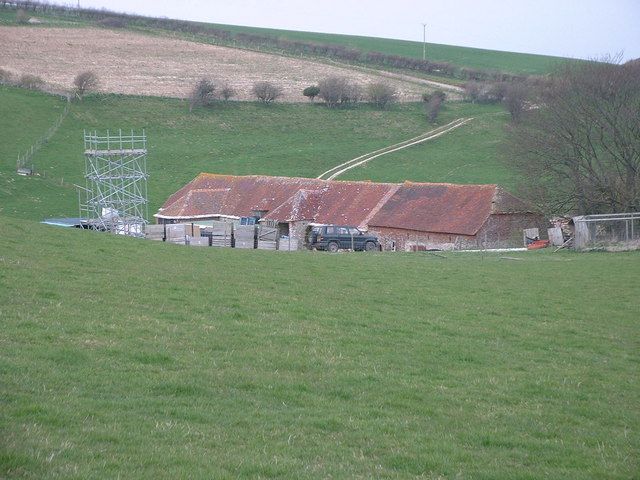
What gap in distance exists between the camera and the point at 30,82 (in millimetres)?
81125

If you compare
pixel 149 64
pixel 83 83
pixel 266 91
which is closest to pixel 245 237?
pixel 83 83

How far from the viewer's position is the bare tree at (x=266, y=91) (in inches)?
3563

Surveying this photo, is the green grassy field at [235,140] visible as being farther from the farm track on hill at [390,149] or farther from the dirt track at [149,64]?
the dirt track at [149,64]

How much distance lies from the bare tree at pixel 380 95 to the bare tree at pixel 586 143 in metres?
45.9

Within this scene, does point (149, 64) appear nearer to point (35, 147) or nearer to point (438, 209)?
point (35, 147)

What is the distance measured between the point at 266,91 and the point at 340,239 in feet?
163

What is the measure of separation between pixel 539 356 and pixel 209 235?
27383mm

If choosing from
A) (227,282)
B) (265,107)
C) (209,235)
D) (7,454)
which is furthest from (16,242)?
(265,107)

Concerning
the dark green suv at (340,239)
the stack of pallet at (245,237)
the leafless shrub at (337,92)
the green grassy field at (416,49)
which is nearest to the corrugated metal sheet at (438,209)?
the dark green suv at (340,239)

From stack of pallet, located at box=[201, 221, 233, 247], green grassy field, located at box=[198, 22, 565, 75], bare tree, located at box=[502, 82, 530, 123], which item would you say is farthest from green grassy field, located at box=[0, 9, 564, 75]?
stack of pallet, located at box=[201, 221, 233, 247]

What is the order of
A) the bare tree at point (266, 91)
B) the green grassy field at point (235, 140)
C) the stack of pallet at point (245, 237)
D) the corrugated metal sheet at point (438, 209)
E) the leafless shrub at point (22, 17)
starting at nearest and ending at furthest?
the stack of pallet at point (245, 237), the corrugated metal sheet at point (438, 209), the green grassy field at point (235, 140), the bare tree at point (266, 91), the leafless shrub at point (22, 17)

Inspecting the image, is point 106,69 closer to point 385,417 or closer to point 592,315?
point 592,315

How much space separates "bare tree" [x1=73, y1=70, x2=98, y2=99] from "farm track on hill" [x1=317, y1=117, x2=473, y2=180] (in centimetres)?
2784

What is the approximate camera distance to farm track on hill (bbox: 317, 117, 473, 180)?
236ft
